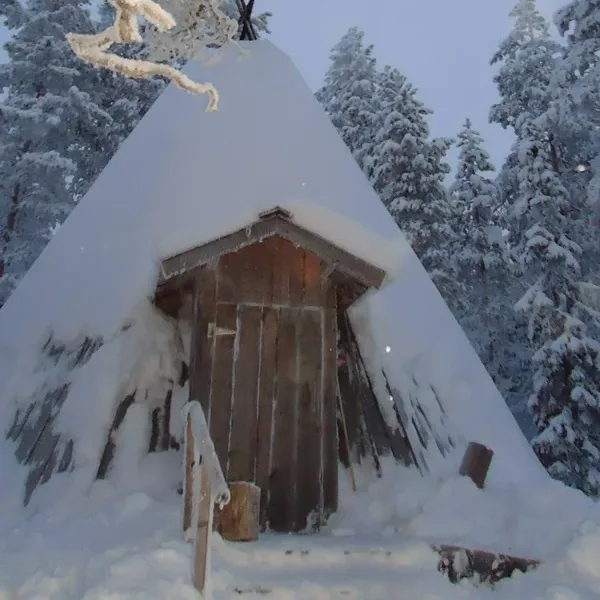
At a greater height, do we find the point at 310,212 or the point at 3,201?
the point at 3,201

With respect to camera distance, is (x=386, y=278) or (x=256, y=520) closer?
(x=256, y=520)

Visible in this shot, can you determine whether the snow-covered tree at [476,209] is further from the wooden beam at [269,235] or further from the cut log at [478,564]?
the cut log at [478,564]

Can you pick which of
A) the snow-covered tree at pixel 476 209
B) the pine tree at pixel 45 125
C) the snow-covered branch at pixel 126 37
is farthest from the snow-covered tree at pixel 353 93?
the snow-covered branch at pixel 126 37

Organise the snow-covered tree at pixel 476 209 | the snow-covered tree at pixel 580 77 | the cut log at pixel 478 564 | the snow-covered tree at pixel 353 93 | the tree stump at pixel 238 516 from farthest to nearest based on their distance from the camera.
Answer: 1. the snow-covered tree at pixel 353 93
2. the snow-covered tree at pixel 476 209
3. the snow-covered tree at pixel 580 77
4. the tree stump at pixel 238 516
5. the cut log at pixel 478 564

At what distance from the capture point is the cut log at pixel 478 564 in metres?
4.00

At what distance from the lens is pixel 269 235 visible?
532 centimetres

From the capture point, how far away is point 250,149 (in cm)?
806

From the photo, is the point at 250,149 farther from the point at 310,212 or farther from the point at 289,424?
the point at 289,424

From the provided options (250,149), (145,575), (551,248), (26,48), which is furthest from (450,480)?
(26,48)

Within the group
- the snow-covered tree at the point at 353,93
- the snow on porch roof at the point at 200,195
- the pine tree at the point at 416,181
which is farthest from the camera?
the snow-covered tree at the point at 353,93

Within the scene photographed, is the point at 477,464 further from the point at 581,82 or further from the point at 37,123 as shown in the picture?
the point at 37,123

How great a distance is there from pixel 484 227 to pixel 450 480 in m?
12.6

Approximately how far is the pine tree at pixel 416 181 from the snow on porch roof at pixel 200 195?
253 inches

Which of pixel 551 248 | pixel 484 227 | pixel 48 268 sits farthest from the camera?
pixel 484 227
